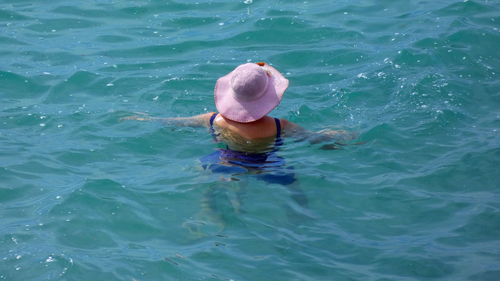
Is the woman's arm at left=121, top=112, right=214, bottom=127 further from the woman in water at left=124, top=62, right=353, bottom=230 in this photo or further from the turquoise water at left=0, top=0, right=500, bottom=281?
the turquoise water at left=0, top=0, right=500, bottom=281

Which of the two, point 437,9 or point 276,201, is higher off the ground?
point 437,9

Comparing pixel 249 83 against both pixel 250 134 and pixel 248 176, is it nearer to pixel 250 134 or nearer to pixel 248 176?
pixel 250 134

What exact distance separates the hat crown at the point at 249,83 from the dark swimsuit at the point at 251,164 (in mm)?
422

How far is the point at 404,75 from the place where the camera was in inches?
337

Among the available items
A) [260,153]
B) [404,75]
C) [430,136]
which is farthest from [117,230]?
[404,75]

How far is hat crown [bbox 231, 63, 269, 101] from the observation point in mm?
6293

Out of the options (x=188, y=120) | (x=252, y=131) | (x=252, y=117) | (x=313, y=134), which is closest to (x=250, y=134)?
(x=252, y=131)

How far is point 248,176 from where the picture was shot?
21.0 ft

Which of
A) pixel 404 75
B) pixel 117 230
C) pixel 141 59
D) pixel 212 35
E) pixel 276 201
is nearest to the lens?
pixel 117 230

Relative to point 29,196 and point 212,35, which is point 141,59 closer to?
point 212,35

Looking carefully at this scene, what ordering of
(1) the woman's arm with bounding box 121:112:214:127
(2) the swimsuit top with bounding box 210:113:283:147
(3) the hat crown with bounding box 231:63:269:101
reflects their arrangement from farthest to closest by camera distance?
(1) the woman's arm with bounding box 121:112:214:127
(2) the swimsuit top with bounding box 210:113:283:147
(3) the hat crown with bounding box 231:63:269:101

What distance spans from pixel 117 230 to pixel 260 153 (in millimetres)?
1600

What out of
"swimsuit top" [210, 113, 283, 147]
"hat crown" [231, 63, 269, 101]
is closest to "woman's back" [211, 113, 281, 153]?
"swimsuit top" [210, 113, 283, 147]

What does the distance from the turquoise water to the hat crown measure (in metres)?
0.79
